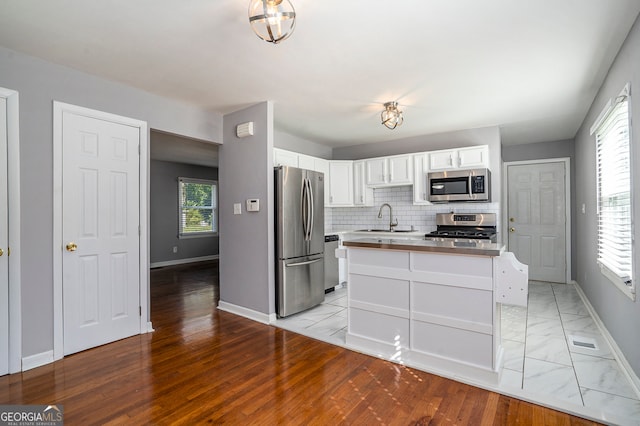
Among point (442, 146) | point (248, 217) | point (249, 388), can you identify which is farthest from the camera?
point (442, 146)

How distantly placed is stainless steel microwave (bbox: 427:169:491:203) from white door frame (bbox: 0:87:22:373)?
181 inches

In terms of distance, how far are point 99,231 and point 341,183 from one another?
3.58 m

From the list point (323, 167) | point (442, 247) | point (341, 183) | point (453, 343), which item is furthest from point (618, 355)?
point (323, 167)

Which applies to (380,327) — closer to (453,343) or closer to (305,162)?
(453,343)

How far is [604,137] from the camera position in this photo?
304 cm

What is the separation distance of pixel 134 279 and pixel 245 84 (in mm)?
2246

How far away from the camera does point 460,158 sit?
4582 millimetres

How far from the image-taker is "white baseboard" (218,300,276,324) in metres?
3.58

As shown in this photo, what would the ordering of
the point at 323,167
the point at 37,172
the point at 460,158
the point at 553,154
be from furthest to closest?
the point at 553,154
the point at 323,167
the point at 460,158
the point at 37,172

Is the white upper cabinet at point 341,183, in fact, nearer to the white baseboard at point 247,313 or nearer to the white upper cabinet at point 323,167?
the white upper cabinet at point 323,167

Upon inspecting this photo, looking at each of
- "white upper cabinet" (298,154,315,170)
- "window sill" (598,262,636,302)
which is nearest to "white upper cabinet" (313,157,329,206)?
"white upper cabinet" (298,154,315,170)

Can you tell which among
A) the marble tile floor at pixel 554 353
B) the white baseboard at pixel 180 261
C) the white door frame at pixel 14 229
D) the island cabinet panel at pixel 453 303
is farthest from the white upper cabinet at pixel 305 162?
the white baseboard at pixel 180 261

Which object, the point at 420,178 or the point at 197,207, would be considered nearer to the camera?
the point at 420,178

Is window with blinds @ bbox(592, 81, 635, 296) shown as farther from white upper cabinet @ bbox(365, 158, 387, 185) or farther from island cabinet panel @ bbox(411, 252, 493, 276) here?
white upper cabinet @ bbox(365, 158, 387, 185)
